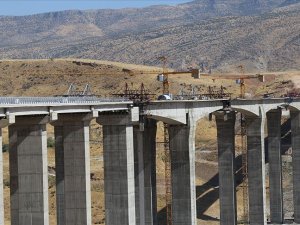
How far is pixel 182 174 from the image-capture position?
69188 mm

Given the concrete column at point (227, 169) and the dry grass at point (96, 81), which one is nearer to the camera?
the concrete column at point (227, 169)

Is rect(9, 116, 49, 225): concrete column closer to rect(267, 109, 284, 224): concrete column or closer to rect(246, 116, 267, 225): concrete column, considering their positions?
rect(246, 116, 267, 225): concrete column

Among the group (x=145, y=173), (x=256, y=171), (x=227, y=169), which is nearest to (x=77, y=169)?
(x=145, y=173)

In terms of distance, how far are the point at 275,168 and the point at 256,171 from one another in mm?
8740

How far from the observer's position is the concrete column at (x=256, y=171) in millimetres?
→ 87625

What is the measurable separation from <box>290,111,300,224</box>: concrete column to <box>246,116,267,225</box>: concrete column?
9.32 m

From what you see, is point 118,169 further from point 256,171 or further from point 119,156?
point 256,171

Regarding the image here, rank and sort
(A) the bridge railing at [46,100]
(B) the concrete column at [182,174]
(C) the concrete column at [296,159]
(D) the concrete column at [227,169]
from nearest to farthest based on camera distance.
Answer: (A) the bridge railing at [46,100] → (B) the concrete column at [182,174] → (D) the concrete column at [227,169] → (C) the concrete column at [296,159]

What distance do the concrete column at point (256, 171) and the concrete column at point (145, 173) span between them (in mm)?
16937

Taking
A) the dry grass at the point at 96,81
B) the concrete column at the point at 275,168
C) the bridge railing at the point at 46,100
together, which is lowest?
the concrete column at the point at 275,168

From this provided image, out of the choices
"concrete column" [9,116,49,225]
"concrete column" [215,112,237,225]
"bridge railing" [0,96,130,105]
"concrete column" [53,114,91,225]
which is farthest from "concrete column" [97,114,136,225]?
"concrete column" [215,112,237,225]

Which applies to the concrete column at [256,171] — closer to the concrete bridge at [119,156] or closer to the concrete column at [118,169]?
the concrete bridge at [119,156]

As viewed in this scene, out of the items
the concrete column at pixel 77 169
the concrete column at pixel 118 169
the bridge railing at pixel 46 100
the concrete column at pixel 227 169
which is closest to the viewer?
the bridge railing at pixel 46 100

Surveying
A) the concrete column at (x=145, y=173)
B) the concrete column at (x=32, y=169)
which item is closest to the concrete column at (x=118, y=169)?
the concrete column at (x=145, y=173)
